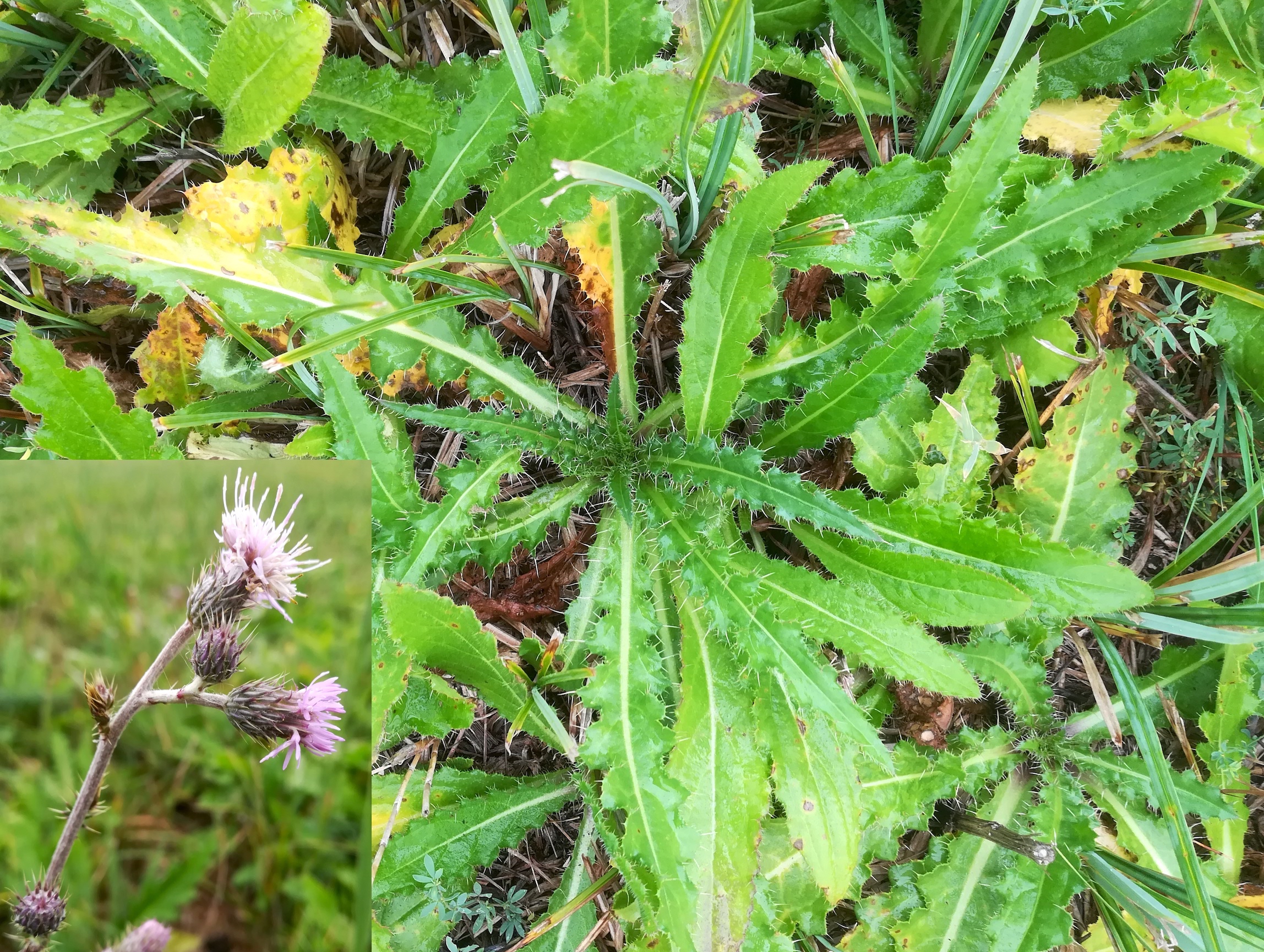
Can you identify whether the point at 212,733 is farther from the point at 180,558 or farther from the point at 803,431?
the point at 803,431

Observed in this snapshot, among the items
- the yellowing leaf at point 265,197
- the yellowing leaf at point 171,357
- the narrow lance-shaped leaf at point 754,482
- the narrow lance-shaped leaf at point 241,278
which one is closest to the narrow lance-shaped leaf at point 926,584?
the narrow lance-shaped leaf at point 754,482

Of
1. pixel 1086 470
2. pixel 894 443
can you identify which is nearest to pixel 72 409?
pixel 894 443

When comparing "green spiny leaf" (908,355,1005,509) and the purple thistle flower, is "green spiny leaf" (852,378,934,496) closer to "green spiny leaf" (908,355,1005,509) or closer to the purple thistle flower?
"green spiny leaf" (908,355,1005,509)

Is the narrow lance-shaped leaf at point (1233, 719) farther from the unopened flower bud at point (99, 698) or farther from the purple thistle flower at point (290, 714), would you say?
the unopened flower bud at point (99, 698)

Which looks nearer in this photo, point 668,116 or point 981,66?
point 668,116

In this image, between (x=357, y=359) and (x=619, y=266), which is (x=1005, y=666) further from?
(x=357, y=359)

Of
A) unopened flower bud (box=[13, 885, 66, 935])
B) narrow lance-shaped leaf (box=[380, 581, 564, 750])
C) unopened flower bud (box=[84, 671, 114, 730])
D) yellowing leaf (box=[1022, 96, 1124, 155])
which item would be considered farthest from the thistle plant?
yellowing leaf (box=[1022, 96, 1124, 155])

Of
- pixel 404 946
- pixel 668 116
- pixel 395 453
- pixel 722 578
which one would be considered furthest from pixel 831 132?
pixel 404 946

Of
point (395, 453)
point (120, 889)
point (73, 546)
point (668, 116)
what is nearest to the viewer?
point (120, 889)
